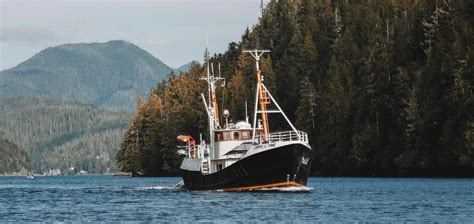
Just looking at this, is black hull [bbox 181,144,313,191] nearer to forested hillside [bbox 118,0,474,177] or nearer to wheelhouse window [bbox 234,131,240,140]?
wheelhouse window [bbox 234,131,240,140]

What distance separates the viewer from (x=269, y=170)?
8281cm

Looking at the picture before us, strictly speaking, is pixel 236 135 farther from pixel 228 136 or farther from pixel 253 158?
pixel 253 158

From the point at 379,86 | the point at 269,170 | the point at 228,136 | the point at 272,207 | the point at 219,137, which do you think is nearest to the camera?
the point at 272,207

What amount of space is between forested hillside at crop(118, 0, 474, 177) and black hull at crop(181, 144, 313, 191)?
3333cm

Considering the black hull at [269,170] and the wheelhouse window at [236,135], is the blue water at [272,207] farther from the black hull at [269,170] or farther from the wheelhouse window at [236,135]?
the wheelhouse window at [236,135]

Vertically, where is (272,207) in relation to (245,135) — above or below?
below

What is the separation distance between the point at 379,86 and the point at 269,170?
195 ft

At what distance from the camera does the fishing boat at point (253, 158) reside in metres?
81.2

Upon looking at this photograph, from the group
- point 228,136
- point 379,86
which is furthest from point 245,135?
point 379,86

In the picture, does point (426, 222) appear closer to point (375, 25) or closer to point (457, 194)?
point (457, 194)

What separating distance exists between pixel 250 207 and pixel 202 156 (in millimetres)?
22016

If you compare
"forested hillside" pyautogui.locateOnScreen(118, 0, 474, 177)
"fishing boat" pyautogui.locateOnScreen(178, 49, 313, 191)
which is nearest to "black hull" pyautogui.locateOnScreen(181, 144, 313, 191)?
"fishing boat" pyautogui.locateOnScreen(178, 49, 313, 191)

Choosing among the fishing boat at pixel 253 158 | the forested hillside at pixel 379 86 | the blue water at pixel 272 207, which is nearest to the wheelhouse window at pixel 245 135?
the fishing boat at pixel 253 158

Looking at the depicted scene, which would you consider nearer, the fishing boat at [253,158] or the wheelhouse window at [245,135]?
the fishing boat at [253,158]
